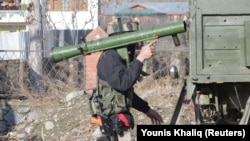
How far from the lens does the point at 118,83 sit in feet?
21.3

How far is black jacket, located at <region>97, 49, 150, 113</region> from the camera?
6418 millimetres

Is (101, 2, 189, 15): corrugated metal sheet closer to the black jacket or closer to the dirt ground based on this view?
the dirt ground

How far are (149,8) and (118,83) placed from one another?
18.3 m

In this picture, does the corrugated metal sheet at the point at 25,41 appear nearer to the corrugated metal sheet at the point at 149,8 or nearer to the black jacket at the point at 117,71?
the corrugated metal sheet at the point at 149,8

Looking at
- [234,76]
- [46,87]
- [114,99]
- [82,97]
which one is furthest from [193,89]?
[46,87]

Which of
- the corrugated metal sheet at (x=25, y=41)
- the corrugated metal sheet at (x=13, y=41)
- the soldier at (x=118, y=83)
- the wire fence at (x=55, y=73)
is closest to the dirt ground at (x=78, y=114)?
the wire fence at (x=55, y=73)

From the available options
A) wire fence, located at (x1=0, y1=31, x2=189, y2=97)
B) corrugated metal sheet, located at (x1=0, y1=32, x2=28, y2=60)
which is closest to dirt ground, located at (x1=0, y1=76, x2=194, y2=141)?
wire fence, located at (x1=0, y1=31, x2=189, y2=97)

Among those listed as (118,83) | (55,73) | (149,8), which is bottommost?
(55,73)

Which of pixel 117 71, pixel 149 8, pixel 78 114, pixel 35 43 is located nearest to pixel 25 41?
pixel 35 43

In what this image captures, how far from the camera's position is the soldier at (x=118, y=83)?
6441mm

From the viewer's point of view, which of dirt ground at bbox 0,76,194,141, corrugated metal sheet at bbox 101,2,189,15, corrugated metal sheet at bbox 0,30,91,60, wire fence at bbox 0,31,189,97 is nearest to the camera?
dirt ground at bbox 0,76,194,141

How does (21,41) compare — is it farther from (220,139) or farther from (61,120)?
(220,139)

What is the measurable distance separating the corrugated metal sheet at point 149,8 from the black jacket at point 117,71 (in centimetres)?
1192

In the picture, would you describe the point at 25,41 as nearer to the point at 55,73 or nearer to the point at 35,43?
the point at 35,43
